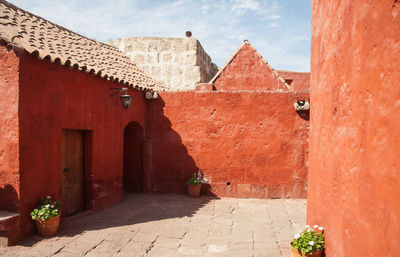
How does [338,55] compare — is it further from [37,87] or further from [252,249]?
[37,87]

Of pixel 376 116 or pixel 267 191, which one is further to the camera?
pixel 267 191

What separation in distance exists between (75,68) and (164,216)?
3965 mm

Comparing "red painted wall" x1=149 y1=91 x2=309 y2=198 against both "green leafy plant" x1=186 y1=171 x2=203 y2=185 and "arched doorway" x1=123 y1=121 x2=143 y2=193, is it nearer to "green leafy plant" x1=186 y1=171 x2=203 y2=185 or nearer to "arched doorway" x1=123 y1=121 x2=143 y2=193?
"green leafy plant" x1=186 y1=171 x2=203 y2=185

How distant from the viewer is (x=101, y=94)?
7.40 metres

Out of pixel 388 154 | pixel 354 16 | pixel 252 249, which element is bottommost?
pixel 252 249

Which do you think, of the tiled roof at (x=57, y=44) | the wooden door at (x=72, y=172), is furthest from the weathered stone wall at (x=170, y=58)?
the wooden door at (x=72, y=172)

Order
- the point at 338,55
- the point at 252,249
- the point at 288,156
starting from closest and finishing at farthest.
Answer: the point at 338,55 → the point at 252,249 → the point at 288,156

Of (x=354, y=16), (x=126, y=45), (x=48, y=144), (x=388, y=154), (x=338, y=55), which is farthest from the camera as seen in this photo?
(x=126, y=45)

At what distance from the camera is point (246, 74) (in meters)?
11.4

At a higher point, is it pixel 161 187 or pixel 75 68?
pixel 75 68

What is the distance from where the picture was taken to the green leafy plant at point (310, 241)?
4070 mm

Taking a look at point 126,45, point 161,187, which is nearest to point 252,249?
point 161,187

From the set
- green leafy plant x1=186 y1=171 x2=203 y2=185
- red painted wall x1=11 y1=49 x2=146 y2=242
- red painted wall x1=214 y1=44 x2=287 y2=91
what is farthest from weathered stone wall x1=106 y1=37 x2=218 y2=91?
red painted wall x1=11 y1=49 x2=146 y2=242

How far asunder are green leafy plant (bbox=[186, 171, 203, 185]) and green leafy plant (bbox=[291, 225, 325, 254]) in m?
4.97
